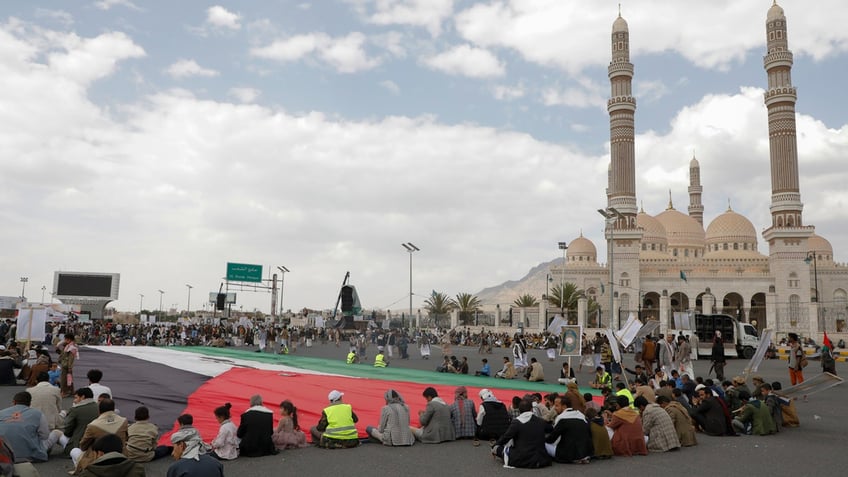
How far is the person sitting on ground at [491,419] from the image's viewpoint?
10453mm

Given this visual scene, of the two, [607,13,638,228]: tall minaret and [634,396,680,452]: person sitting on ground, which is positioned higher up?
[607,13,638,228]: tall minaret

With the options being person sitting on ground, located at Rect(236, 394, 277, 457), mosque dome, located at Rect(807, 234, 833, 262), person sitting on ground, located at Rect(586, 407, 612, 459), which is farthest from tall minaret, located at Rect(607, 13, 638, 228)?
person sitting on ground, located at Rect(236, 394, 277, 457)

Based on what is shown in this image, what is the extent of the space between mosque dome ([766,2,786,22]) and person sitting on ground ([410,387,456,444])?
2626 inches

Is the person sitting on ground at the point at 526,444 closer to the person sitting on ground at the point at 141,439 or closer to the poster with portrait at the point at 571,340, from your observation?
the person sitting on ground at the point at 141,439

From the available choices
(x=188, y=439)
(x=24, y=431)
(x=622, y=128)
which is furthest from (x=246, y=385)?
(x=622, y=128)

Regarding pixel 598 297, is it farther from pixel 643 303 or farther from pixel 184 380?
pixel 184 380

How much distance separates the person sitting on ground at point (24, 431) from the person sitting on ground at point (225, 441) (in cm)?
217

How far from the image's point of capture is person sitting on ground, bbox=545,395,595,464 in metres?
9.12

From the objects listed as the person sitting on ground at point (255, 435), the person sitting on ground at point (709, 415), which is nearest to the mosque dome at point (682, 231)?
the person sitting on ground at point (709, 415)

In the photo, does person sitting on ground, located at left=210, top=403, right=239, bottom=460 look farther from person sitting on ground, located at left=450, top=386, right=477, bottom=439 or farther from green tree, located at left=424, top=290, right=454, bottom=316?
green tree, located at left=424, top=290, right=454, bottom=316

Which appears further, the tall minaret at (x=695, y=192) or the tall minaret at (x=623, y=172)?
the tall minaret at (x=695, y=192)

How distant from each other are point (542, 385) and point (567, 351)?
6.48 meters

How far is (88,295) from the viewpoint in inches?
2815

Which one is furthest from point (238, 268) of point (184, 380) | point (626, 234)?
point (184, 380)
